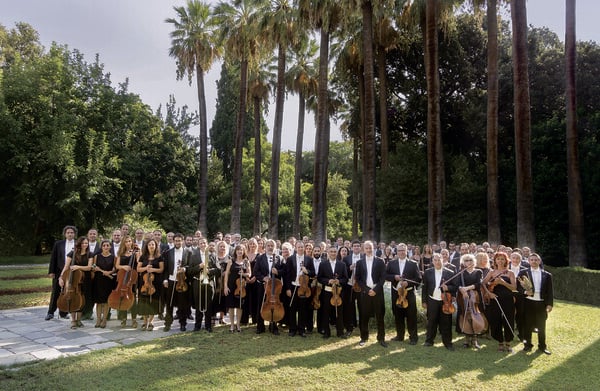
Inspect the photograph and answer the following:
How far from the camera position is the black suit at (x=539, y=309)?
8.27 meters

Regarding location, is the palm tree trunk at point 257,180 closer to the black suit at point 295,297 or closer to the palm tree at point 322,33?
the palm tree at point 322,33

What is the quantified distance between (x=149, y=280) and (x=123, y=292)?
56 cm

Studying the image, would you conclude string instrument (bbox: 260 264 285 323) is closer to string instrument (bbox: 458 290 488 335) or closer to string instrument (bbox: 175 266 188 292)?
string instrument (bbox: 175 266 188 292)

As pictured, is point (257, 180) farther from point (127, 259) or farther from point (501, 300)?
point (501, 300)

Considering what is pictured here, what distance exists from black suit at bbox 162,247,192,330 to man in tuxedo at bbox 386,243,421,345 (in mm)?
4367

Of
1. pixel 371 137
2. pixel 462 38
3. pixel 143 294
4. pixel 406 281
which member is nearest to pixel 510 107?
pixel 462 38

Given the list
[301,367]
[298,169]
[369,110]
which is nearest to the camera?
[301,367]

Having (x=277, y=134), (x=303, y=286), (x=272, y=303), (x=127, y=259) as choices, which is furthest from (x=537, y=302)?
(x=277, y=134)

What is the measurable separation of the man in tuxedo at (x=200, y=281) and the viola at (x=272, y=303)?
1.23m

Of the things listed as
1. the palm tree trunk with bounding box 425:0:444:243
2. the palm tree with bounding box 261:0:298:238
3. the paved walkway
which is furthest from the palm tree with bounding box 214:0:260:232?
the paved walkway

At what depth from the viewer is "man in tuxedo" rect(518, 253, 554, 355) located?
828 cm

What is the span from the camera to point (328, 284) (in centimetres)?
908

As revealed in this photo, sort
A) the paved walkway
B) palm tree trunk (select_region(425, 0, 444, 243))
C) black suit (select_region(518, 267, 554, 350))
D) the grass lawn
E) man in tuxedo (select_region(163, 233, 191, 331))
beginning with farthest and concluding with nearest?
palm tree trunk (select_region(425, 0, 444, 243)) < man in tuxedo (select_region(163, 233, 191, 331)) < black suit (select_region(518, 267, 554, 350)) < the paved walkway < the grass lawn

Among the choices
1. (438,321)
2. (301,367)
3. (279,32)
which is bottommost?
(301,367)
